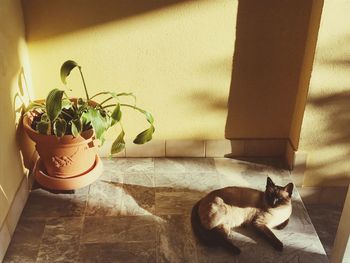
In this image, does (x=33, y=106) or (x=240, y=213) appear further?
(x=33, y=106)

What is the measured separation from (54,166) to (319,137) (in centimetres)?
130

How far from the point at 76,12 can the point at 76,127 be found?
1.79 feet

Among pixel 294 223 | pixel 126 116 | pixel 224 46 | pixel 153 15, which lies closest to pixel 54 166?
pixel 126 116

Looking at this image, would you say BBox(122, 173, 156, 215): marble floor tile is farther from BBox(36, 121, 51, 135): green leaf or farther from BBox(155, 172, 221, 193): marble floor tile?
BBox(36, 121, 51, 135): green leaf

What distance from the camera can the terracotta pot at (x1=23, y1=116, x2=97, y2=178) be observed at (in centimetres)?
183

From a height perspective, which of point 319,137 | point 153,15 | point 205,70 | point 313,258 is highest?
point 153,15

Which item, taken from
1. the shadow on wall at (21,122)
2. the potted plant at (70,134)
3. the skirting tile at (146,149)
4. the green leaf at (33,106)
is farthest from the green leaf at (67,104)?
the skirting tile at (146,149)

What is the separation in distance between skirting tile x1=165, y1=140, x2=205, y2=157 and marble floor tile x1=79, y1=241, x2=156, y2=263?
651 millimetres

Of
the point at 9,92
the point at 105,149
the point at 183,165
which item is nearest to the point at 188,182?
the point at 183,165

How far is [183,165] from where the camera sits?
226 cm

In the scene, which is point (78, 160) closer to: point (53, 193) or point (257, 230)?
point (53, 193)

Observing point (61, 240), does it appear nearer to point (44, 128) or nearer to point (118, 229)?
point (118, 229)

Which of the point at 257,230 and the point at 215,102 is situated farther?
the point at 215,102

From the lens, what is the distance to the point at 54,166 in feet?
6.28
